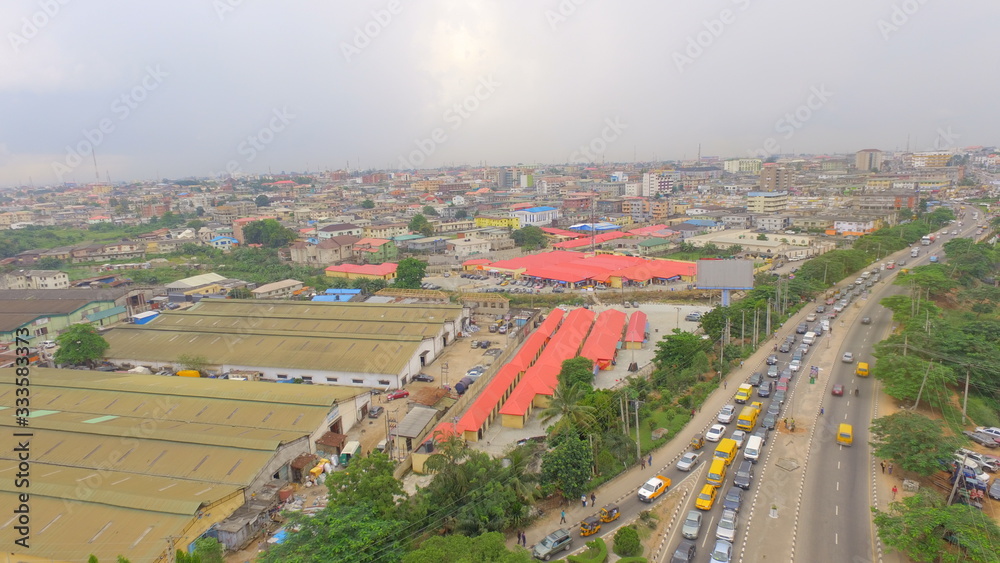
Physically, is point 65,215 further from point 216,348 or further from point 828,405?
point 828,405

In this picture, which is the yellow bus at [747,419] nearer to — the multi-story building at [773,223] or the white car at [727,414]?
the white car at [727,414]

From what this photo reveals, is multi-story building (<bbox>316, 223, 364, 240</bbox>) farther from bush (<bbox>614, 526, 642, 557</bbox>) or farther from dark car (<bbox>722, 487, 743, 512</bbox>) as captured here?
bush (<bbox>614, 526, 642, 557</bbox>)

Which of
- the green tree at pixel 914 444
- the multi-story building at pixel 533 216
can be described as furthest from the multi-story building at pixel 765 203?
the green tree at pixel 914 444

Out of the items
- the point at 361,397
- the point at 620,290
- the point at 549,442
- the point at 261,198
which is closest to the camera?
the point at 549,442

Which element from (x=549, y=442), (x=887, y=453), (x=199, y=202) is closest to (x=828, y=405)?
(x=887, y=453)

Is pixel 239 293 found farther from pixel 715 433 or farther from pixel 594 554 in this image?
pixel 594 554

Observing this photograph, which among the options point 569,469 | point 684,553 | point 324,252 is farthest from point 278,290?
point 684,553

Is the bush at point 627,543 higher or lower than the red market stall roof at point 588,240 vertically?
lower
